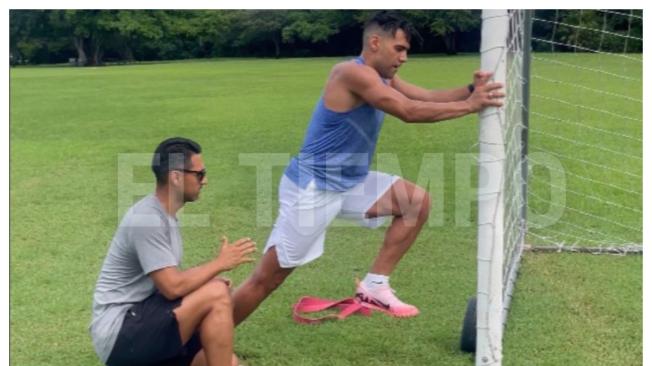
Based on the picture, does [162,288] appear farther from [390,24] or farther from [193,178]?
[390,24]

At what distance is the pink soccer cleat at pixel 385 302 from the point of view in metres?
3.97

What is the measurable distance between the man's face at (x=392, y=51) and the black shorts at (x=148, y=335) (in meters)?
1.51

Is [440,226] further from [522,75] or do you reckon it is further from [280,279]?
[280,279]

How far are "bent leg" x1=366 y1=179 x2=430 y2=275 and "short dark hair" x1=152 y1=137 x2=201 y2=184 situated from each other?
1357 millimetres

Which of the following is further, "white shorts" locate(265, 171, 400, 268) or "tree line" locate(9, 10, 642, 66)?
"tree line" locate(9, 10, 642, 66)

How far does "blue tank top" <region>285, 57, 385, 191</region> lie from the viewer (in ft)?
12.2

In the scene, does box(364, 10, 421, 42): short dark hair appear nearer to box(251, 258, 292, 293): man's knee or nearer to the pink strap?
box(251, 258, 292, 293): man's knee

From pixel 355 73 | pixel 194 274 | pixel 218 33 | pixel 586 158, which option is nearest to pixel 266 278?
pixel 194 274

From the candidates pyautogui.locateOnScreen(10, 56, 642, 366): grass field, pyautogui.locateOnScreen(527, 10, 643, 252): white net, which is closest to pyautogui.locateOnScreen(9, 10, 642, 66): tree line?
pyautogui.locateOnScreen(527, 10, 643, 252): white net

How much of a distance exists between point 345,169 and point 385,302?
30.2 inches

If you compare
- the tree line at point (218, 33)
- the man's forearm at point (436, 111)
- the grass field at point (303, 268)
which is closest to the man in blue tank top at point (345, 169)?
the man's forearm at point (436, 111)

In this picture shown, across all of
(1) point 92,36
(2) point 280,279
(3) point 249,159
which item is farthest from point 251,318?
(1) point 92,36

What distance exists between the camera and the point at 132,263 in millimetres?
2928

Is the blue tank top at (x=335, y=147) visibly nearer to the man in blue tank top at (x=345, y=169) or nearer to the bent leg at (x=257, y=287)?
the man in blue tank top at (x=345, y=169)
